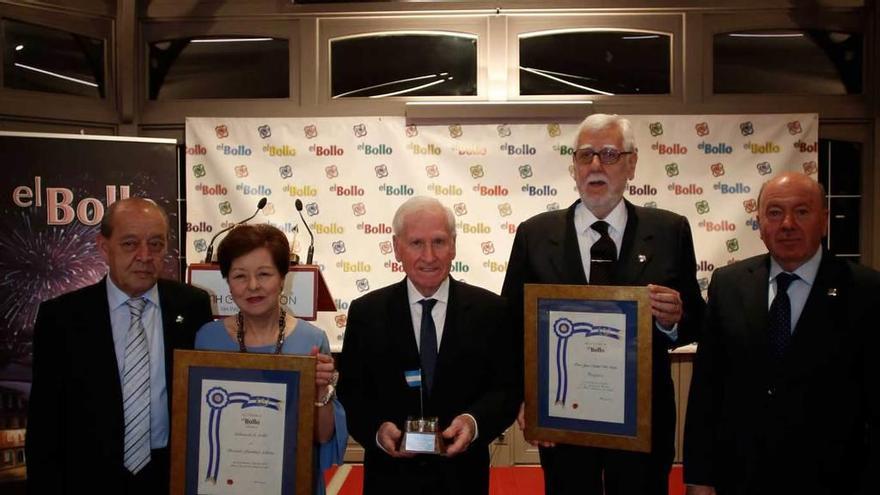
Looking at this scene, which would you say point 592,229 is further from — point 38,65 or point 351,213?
point 38,65

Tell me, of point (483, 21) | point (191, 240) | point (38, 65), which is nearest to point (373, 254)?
point (191, 240)

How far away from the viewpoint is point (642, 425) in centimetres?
205

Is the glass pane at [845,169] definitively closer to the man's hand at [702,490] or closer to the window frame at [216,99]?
the man's hand at [702,490]

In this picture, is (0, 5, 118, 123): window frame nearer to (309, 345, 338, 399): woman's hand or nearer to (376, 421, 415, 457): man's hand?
(309, 345, 338, 399): woman's hand

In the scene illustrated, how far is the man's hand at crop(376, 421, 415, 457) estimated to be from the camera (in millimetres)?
1986

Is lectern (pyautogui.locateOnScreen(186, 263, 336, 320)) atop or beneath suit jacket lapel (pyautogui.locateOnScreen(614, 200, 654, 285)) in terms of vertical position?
beneath

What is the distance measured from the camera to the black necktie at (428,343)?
2109 mm

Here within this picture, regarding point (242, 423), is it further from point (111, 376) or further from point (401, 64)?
point (401, 64)

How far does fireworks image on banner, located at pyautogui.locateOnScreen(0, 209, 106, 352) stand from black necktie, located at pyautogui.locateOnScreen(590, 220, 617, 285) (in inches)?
115

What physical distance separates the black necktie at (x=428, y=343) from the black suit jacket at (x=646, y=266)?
1.05ft

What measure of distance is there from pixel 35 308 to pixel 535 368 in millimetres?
2965

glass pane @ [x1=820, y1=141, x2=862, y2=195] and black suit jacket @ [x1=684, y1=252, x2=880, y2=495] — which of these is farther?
glass pane @ [x1=820, y1=141, x2=862, y2=195]

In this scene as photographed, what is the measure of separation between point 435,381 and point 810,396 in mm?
1084

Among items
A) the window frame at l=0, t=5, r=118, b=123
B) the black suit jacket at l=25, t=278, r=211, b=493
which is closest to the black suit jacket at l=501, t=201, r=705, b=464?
the black suit jacket at l=25, t=278, r=211, b=493
